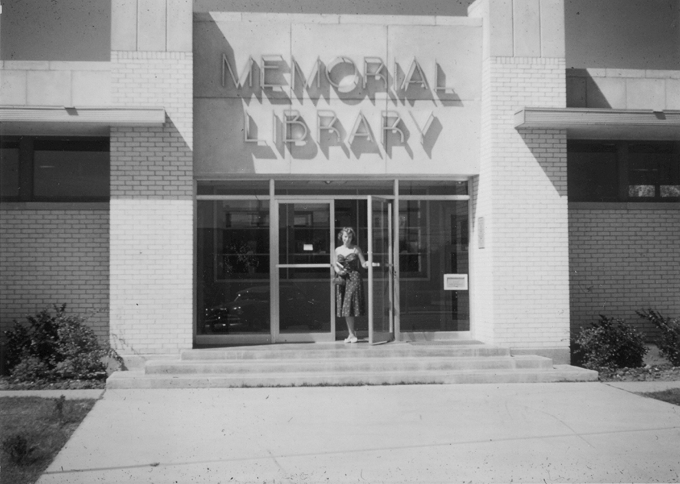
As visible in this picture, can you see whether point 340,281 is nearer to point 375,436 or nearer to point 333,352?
point 333,352

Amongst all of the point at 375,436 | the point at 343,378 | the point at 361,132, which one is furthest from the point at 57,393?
the point at 361,132

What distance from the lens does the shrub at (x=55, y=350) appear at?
36.1 feet

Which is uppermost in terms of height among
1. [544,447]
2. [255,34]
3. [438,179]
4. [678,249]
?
[255,34]

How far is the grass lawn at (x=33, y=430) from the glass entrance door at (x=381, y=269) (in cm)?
487

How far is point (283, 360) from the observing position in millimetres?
11367

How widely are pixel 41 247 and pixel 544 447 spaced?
852 cm

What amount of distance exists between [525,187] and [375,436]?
583 centimetres

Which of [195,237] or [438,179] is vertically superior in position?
[438,179]

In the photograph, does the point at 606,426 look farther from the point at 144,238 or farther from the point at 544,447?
the point at 144,238

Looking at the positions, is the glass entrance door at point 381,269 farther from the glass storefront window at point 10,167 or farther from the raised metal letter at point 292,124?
the glass storefront window at point 10,167

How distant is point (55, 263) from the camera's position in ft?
40.1

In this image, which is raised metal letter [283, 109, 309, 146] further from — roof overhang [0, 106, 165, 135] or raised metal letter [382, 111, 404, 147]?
roof overhang [0, 106, 165, 135]

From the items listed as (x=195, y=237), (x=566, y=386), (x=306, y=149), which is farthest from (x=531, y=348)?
(x=195, y=237)

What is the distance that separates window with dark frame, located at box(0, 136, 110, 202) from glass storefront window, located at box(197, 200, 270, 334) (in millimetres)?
1728
